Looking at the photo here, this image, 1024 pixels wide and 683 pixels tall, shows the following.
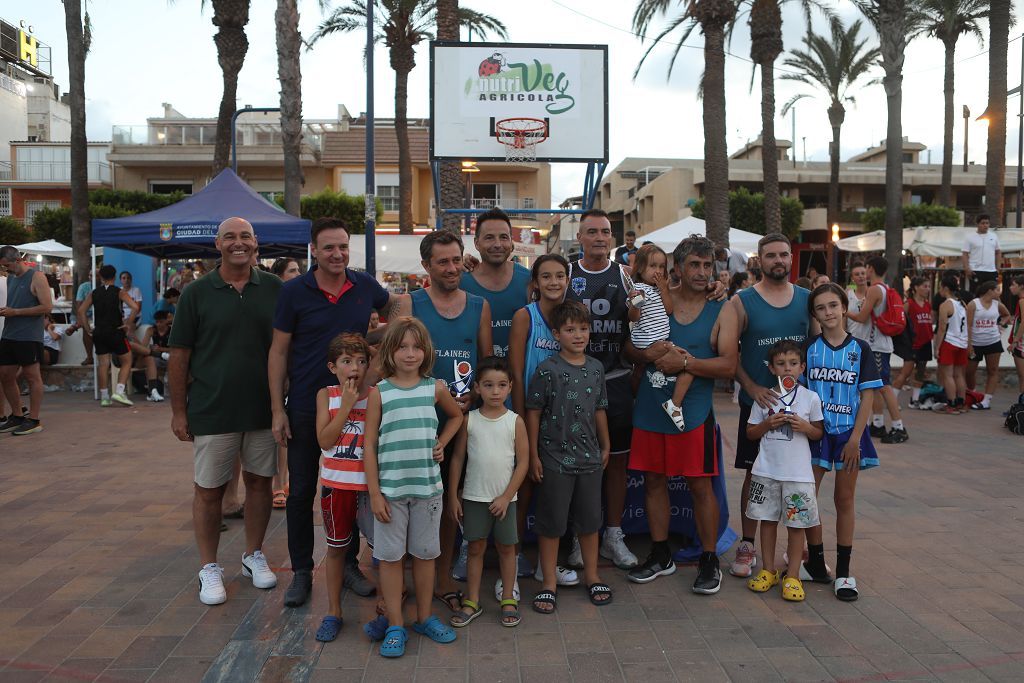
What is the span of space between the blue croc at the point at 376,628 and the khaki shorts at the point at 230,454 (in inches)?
43.7

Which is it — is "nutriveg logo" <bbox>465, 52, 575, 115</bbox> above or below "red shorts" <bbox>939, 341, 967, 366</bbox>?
above

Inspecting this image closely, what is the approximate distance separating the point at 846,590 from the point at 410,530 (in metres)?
2.34

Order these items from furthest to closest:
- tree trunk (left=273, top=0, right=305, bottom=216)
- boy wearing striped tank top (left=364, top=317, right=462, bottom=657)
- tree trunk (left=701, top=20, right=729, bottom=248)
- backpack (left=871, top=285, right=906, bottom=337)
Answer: tree trunk (left=273, top=0, right=305, bottom=216)
tree trunk (left=701, top=20, right=729, bottom=248)
backpack (left=871, top=285, right=906, bottom=337)
boy wearing striped tank top (left=364, top=317, right=462, bottom=657)

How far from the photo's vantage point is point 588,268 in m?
4.59

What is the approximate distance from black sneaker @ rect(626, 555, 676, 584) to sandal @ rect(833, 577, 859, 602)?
2.91 feet

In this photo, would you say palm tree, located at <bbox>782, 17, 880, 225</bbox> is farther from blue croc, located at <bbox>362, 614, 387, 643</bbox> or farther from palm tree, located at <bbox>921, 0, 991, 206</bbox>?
blue croc, located at <bbox>362, 614, 387, 643</bbox>

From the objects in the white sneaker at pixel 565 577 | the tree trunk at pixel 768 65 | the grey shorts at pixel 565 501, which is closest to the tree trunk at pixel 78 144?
the white sneaker at pixel 565 577

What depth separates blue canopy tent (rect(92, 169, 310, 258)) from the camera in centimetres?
1072

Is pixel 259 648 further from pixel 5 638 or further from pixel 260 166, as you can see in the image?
pixel 260 166

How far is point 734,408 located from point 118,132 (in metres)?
38.6

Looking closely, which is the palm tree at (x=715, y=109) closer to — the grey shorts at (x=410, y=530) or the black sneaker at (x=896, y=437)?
the black sneaker at (x=896, y=437)

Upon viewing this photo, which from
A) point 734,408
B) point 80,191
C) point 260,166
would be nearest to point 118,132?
point 260,166

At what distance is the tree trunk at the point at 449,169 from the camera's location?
15680 mm

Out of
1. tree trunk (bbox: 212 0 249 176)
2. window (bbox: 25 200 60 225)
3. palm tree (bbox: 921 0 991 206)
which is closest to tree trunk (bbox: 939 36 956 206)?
palm tree (bbox: 921 0 991 206)
